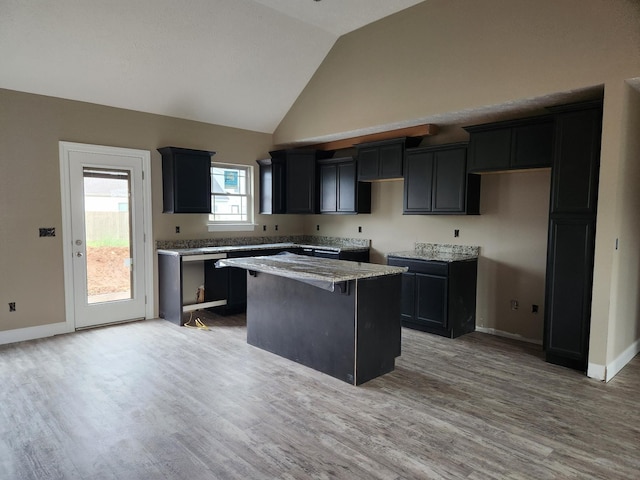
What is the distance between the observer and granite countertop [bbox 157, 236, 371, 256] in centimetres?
566

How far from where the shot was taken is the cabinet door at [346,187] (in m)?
6.25

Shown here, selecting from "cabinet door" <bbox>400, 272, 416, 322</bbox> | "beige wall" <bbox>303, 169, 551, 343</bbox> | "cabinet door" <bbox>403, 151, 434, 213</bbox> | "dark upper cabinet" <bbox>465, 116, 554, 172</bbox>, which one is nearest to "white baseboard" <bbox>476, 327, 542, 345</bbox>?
"beige wall" <bbox>303, 169, 551, 343</bbox>

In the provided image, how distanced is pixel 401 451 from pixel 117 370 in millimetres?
2712

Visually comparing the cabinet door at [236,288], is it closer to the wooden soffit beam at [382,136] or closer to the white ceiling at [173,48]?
the white ceiling at [173,48]

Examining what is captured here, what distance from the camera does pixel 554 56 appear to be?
371cm

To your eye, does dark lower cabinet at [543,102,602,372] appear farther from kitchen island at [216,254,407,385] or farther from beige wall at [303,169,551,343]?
kitchen island at [216,254,407,385]

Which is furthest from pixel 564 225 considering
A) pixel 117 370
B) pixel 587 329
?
pixel 117 370

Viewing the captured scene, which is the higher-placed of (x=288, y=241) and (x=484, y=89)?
(x=484, y=89)

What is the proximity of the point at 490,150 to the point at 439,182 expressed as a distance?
746mm

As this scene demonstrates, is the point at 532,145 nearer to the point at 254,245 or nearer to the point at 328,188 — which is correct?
the point at 328,188

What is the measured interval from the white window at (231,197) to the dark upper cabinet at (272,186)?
0.65 ft

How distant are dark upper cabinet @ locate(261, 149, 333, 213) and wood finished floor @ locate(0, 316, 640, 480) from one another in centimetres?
302

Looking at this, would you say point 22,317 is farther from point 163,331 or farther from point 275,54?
point 275,54

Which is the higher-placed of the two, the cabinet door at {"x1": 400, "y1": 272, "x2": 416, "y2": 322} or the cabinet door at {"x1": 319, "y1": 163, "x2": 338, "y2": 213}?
the cabinet door at {"x1": 319, "y1": 163, "x2": 338, "y2": 213}
